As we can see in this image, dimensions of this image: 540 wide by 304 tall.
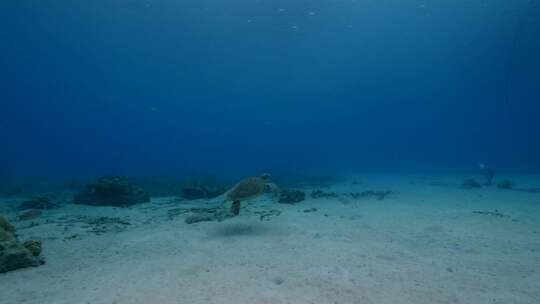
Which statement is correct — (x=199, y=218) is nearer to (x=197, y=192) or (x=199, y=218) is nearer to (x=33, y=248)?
(x=33, y=248)

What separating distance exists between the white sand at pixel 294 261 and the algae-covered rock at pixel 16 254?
0.20 meters

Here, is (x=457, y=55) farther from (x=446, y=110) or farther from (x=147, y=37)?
(x=446, y=110)

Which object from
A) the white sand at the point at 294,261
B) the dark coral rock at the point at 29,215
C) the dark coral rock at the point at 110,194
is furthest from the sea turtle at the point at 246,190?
the dark coral rock at the point at 29,215

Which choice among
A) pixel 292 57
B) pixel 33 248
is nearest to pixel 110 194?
pixel 33 248

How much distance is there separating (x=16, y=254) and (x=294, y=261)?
597cm

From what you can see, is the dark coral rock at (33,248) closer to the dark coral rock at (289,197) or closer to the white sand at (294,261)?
the white sand at (294,261)

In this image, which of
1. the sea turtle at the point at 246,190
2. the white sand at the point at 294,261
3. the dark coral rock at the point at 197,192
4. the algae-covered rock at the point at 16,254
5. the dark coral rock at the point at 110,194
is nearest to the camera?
the white sand at the point at 294,261

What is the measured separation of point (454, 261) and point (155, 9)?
53.0m

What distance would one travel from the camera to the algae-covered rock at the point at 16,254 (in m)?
6.27

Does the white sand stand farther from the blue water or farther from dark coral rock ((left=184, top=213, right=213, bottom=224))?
the blue water

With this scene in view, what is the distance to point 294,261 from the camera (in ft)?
21.9

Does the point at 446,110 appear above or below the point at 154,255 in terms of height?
above

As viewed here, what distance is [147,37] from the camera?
60562 millimetres

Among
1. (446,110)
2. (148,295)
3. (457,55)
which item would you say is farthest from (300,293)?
(446,110)
